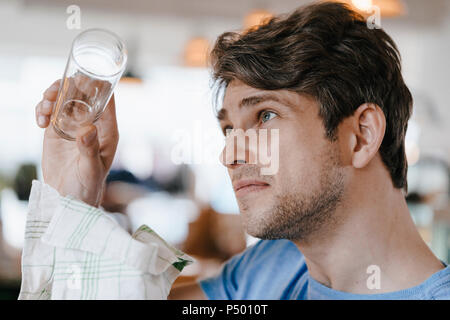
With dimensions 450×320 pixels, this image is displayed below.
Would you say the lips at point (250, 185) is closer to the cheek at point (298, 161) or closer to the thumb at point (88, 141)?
the cheek at point (298, 161)

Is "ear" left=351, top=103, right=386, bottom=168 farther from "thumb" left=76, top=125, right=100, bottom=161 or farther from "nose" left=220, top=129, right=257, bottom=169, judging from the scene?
"thumb" left=76, top=125, right=100, bottom=161

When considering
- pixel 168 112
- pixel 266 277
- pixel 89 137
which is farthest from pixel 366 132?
pixel 168 112

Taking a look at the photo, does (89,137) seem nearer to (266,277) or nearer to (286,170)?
(286,170)

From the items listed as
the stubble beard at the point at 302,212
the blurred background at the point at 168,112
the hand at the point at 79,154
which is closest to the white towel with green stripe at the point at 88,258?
the hand at the point at 79,154

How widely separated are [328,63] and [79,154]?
1.63 feet

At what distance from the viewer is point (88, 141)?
0.90m

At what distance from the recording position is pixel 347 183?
1.08 metres

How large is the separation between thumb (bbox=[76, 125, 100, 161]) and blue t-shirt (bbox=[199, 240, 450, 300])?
1.69 feet

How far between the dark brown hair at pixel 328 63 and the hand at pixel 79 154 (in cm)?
28

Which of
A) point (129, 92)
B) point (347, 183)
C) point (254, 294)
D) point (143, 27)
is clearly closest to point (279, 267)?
point (254, 294)

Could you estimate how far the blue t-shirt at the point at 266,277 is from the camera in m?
1.24

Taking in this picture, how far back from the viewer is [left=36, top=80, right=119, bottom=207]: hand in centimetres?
91

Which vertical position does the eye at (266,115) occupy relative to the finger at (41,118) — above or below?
above
